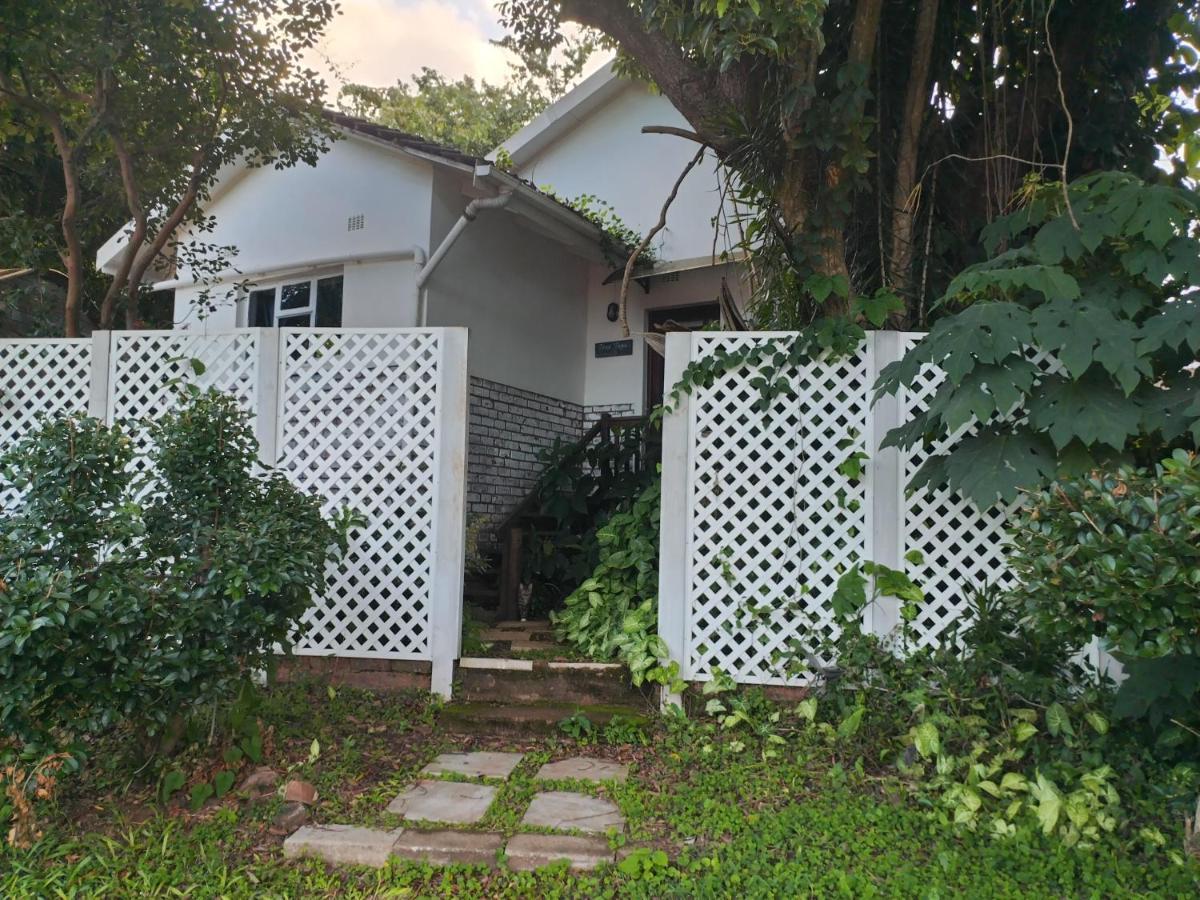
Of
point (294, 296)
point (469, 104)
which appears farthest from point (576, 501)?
point (469, 104)

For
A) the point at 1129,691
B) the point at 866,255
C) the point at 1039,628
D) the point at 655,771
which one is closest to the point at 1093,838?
the point at 1129,691

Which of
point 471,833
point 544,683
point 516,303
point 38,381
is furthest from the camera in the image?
point 516,303

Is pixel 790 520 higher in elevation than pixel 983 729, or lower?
higher

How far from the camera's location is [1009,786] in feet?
9.55

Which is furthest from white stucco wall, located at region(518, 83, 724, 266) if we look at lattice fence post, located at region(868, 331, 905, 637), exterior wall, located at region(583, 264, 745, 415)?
lattice fence post, located at region(868, 331, 905, 637)

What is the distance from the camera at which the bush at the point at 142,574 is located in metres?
2.66

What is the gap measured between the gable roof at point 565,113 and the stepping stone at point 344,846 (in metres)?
7.70

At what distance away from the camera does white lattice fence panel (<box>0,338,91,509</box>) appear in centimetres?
462

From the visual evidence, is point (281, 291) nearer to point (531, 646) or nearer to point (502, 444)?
point (502, 444)

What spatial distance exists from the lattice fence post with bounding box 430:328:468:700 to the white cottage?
2047 mm

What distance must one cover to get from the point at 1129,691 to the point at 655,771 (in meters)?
1.92

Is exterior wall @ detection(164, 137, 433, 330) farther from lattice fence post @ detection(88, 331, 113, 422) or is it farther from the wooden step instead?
the wooden step

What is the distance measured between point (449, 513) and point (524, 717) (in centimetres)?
116

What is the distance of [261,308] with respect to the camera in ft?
25.2
